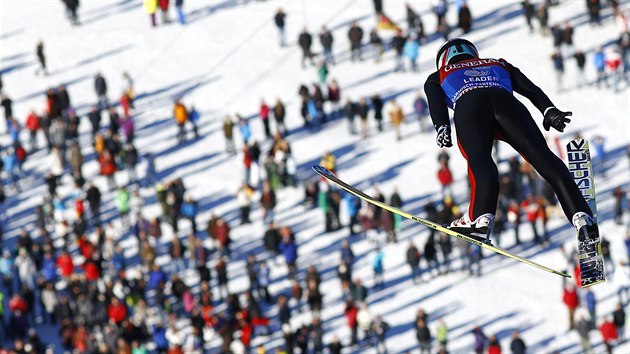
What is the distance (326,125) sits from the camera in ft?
126

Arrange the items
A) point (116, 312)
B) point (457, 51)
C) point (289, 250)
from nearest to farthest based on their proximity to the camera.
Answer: point (457, 51)
point (116, 312)
point (289, 250)

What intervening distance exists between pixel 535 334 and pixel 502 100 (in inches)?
730

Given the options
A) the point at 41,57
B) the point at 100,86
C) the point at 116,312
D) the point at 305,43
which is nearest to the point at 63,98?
the point at 100,86

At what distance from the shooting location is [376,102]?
3641cm

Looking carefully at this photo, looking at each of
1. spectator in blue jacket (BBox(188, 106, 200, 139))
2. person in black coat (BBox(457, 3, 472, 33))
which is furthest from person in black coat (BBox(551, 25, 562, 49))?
spectator in blue jacket (BBox(188, 106, 200, 139))

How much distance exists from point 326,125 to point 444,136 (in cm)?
2630

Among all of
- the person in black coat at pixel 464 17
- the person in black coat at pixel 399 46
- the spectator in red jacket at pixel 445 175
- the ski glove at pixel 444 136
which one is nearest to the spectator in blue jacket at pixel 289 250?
the spectator in red jacket at pixel 445 175

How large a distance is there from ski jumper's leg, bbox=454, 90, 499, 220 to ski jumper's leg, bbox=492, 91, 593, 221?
109 millimetres

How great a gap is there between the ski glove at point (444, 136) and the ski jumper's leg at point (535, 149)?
457 millimetres

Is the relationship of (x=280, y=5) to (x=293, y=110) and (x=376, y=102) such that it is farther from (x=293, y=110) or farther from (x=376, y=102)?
(x=376, y=102)

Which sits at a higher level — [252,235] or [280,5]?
[280,5]

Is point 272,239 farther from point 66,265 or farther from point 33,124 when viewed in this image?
point 33,124

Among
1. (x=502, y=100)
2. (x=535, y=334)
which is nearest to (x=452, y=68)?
(x=502, y=100)

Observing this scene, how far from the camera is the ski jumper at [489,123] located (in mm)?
12117
